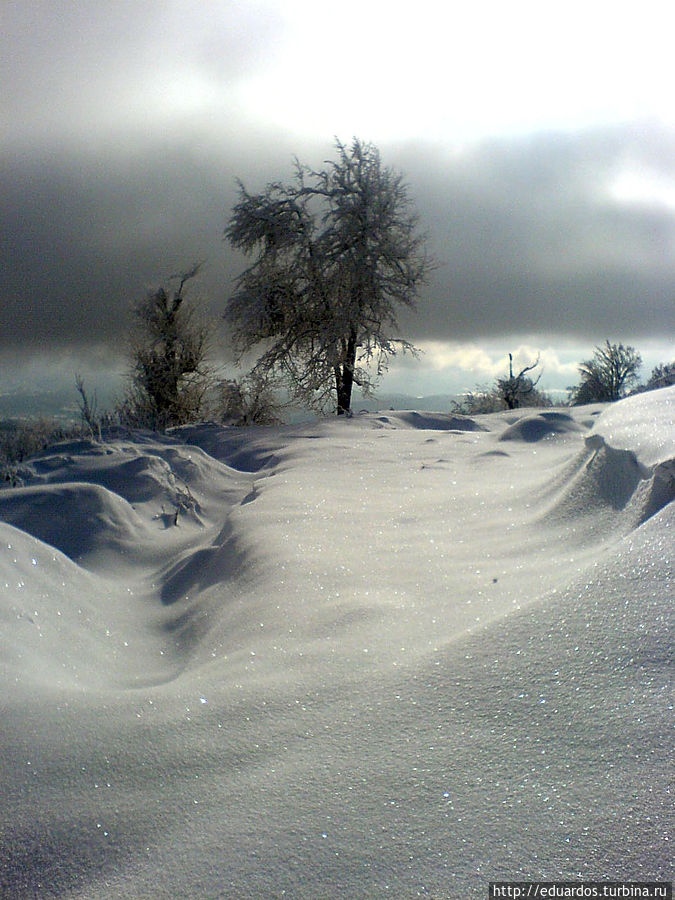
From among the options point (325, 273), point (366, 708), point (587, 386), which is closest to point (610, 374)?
point (587, 386)

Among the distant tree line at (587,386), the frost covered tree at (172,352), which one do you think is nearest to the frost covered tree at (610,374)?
the distant tree line at (587,386)

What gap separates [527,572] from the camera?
2018mm

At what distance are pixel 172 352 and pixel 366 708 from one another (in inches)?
547

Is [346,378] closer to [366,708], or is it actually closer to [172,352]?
[172,352]

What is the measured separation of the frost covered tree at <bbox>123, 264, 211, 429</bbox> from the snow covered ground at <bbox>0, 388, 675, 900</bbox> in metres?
11.5

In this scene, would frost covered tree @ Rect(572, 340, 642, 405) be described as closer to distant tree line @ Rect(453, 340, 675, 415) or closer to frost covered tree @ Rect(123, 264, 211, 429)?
distant tree line @ Rect(453, 340, 675, 415)

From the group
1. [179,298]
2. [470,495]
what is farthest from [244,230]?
[470,495]

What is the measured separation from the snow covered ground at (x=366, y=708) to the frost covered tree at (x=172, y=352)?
37.8 ft

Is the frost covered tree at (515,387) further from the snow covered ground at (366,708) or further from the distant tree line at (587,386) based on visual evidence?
the snow covered ground at (366,708)

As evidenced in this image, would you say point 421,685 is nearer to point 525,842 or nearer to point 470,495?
point 525,842

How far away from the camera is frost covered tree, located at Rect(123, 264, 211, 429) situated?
1380 centimetres

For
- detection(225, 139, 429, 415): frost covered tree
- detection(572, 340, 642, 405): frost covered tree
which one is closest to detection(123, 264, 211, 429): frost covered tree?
detection(225, 139, 429, 415): frost covered tree

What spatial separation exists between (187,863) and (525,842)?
0.54 meters

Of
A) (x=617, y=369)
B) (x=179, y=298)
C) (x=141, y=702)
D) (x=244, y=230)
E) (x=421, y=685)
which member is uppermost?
(x=244, y=230)
